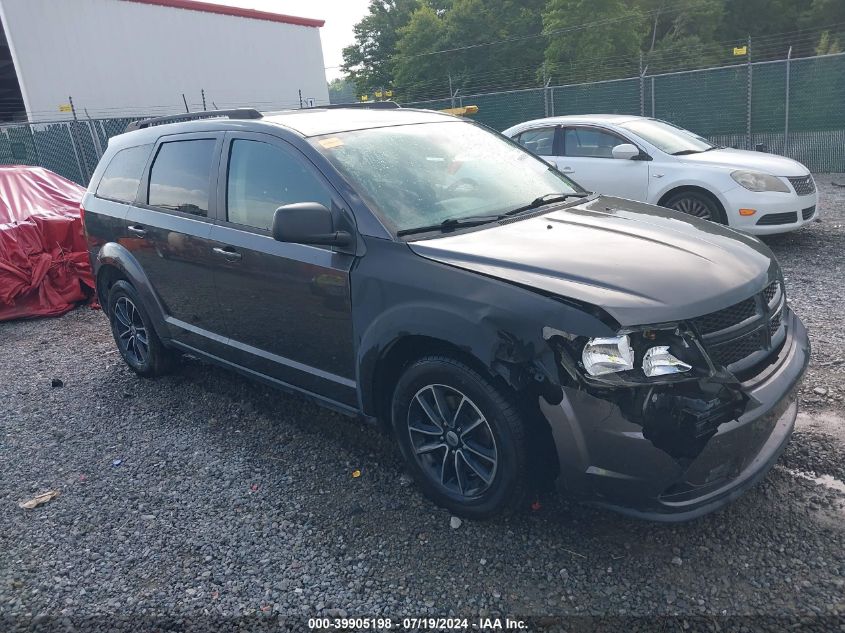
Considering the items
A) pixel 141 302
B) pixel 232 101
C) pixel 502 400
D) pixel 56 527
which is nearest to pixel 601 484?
pixel 502 400

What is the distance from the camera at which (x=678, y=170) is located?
25.6 feet

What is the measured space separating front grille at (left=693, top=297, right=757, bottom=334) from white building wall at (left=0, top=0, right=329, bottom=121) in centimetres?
2485

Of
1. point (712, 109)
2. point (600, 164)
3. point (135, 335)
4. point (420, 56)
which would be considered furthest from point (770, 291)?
point (420, 56)

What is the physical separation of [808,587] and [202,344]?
351 cm

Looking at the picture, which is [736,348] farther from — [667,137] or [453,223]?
[667,137]

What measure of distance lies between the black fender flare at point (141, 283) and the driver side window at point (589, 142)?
19.7 feet

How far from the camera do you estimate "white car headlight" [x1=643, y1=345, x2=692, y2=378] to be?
254cm

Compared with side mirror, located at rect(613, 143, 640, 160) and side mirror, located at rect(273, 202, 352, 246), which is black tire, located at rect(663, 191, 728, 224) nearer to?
side mirror, located at rect(613, 143, 640, 160)

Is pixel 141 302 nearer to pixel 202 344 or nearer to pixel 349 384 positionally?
pixel 202 344

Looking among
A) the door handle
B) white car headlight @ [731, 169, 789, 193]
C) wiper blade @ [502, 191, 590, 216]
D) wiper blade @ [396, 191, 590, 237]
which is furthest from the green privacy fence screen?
the door handle

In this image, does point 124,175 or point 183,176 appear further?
point 124,175

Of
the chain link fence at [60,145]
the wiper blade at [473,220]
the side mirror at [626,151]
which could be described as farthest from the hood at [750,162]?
the chain link fence at [60,145]

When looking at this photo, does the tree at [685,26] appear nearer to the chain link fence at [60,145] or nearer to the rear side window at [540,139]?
the chain link fence at [60,145]

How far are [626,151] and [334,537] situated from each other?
654 centimetres
